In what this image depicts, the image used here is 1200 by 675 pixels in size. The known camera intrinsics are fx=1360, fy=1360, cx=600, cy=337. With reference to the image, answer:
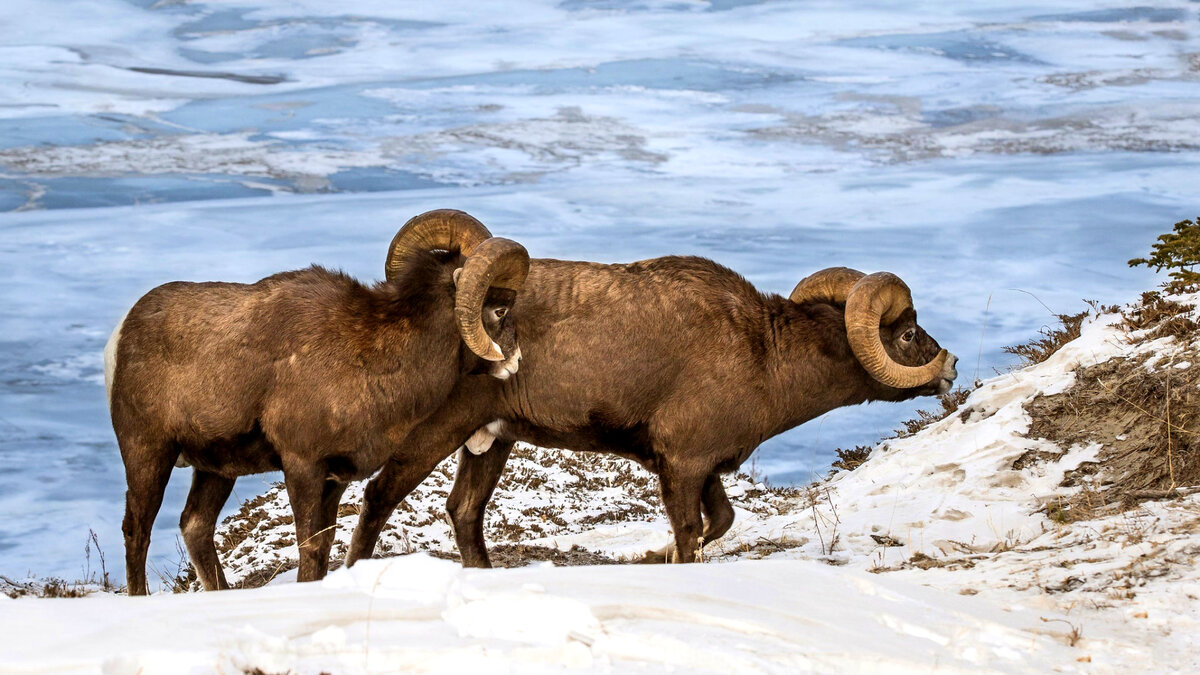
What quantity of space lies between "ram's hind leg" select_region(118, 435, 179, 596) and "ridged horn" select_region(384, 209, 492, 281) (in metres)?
2.15

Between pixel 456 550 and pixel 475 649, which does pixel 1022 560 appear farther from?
pixel 456 550

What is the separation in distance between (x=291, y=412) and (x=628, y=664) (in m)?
4.40

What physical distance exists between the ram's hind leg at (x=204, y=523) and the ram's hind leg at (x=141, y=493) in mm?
582

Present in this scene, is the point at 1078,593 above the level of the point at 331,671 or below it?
below

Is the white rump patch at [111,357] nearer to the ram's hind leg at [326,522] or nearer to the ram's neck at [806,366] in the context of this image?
the ram's hind leg at [326,522]

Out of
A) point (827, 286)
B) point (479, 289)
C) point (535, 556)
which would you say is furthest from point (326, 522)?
point (827, 286)

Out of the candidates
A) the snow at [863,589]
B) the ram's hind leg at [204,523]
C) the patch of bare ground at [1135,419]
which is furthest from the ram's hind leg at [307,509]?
the patch of bare ground at [1135,419]

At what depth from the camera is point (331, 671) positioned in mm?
5133

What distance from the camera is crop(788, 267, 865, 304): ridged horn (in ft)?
35.8

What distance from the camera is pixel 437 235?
10.0 metres

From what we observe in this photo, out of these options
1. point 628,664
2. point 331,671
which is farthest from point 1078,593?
point 331,671

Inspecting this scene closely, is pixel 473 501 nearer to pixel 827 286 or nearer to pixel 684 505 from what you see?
pixel 684 505

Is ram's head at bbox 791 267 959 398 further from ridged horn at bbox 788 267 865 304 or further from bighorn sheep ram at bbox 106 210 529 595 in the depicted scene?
bighorn sheep ram at bbox 106 210 529 595

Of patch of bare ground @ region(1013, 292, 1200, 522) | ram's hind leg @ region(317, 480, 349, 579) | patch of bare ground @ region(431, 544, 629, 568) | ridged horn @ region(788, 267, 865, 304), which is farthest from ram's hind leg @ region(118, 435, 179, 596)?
patch of bare ground @ region(1013, 292, 1200, 522)
